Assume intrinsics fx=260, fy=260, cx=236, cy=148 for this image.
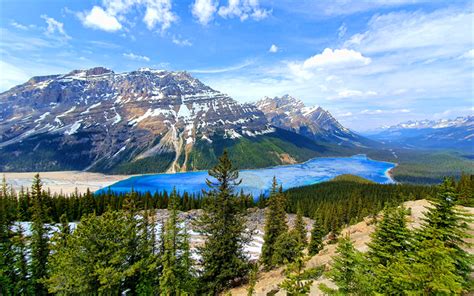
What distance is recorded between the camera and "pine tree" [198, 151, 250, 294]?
29250 mm

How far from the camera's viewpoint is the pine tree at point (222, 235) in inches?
1152

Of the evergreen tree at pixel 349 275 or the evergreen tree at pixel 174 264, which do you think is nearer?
the evergreen tree at pixel 349 275

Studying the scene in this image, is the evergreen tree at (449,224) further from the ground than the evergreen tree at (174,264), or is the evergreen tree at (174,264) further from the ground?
the evergreen tree at (449,224)

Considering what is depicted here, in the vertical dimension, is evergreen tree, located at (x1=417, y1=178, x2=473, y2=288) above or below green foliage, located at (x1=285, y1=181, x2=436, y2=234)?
above

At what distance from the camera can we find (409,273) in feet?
41.2

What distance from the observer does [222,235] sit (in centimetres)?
2994

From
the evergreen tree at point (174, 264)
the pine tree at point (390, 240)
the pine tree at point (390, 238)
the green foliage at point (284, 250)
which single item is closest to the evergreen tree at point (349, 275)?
the pine tree at point (390, 240)

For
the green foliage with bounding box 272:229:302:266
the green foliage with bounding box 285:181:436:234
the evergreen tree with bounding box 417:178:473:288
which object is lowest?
the green foliage with bounding box 285:181:436:234

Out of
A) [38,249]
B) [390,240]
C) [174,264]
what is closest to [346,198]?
[174,264]

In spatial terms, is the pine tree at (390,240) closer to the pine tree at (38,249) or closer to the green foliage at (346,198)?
the pine tree at (38,249)

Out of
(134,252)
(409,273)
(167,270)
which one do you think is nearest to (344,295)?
(409,273)

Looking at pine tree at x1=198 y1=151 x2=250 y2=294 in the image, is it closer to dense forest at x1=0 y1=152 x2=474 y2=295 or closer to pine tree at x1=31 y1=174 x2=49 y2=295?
dense forest at x1=0 y1=152 x2=474 y2=295

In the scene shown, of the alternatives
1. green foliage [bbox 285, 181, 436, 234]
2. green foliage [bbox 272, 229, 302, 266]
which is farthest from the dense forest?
green foliage [bbox 285, 181, 436, 234]

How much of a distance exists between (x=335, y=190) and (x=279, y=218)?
A: 374ft
